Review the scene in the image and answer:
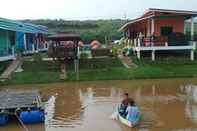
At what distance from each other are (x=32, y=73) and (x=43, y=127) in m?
13.9

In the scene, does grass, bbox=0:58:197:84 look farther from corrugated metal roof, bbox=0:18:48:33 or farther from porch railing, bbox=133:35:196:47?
corrugated metal roof, bbox=0:18:48:33

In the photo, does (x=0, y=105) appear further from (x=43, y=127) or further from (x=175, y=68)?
(x=175, y=68)

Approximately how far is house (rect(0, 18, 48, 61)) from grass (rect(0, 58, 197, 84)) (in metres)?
2.07

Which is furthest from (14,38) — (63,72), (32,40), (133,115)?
(133,115)

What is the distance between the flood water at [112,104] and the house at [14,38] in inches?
264

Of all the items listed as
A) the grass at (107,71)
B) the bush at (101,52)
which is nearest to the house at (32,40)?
the bush at (101,52)

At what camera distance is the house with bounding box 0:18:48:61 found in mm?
32219

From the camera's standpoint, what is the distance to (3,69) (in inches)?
1227

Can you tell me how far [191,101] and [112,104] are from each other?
3815 mm

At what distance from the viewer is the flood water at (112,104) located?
16234 mm

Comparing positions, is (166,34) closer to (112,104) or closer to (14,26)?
(14,26)

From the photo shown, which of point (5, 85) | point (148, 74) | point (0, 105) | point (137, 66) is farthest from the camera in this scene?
point (137, 66)

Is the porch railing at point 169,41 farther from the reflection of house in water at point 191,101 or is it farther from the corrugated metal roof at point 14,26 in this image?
the corrugated metal roof at point 14,26

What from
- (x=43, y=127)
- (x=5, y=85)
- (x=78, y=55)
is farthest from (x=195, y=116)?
(x=78, y=55)
